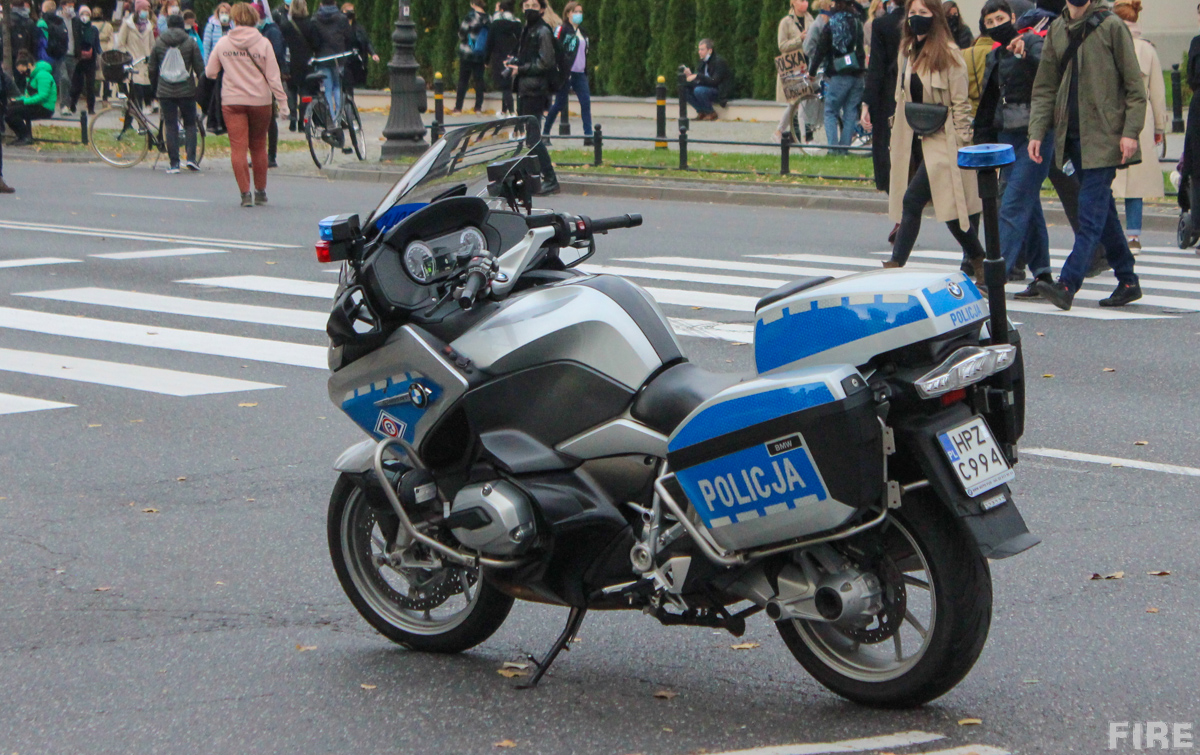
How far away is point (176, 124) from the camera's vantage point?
20.8 meters

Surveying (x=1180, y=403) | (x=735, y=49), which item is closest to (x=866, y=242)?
(x=1180, y=403)

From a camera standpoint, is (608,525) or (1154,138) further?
(1154,138)

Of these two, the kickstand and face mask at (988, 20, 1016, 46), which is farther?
face mask at (988, 20, 1016, 46)

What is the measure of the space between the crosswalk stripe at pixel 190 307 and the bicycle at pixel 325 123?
9.89 m

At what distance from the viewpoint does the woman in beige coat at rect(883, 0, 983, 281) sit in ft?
34.3

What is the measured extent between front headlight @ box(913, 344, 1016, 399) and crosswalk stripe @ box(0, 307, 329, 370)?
5.54 m

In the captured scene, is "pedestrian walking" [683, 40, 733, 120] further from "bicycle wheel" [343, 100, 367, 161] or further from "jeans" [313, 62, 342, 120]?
"bicycle wheel" [343, 100, 367, 161]

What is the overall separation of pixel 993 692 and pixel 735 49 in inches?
1047

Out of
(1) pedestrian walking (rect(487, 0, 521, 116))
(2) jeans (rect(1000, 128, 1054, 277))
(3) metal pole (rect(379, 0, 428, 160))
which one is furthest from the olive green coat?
(1) pedestrian walking (rect(487, 0, 521, 116))

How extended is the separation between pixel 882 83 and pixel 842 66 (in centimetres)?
602

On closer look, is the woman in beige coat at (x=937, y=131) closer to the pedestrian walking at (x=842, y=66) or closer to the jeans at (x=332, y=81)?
the pedestrian walking at (x=842, y=66)

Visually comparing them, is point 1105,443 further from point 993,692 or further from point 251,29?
point 251,29

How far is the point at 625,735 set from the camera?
3725mm

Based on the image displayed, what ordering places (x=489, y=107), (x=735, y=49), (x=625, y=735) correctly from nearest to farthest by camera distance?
(x=625, y=735)
(x=735, y=49)
(x=489, y=107)
